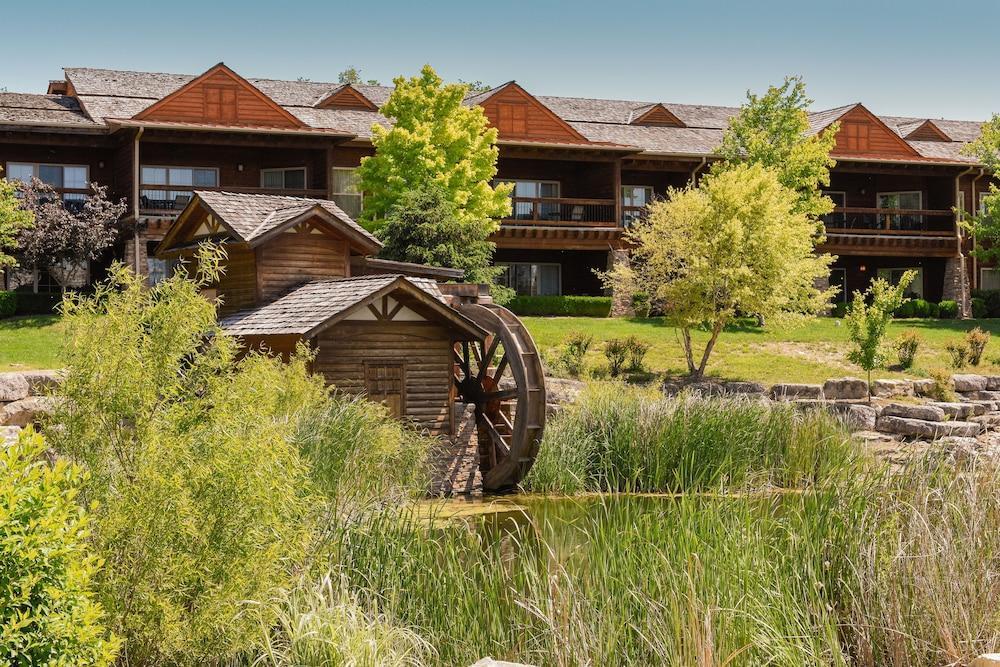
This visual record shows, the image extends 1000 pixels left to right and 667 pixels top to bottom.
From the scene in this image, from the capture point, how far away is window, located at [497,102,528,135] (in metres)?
37.5

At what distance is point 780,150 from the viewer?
1384 inches

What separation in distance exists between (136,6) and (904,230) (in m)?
29.6

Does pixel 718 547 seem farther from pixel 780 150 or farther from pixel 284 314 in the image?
pixel 780 150

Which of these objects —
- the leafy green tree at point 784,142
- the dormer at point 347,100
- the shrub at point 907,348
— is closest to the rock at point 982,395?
the shrub at point 907,348

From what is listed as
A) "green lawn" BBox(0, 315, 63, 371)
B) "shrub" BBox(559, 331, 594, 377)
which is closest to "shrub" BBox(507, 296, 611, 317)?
"shrub" BBox(559, 331, 594, 377)

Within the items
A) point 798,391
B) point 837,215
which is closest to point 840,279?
point 837,215

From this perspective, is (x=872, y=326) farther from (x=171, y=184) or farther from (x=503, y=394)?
(x=171, y=184)

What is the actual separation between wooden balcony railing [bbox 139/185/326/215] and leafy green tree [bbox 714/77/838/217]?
1272cm

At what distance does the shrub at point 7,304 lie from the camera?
29.6 m

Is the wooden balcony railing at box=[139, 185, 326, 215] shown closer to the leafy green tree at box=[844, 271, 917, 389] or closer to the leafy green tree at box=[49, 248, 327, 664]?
the leafy green tree at box=[844, 271, 917, 389]

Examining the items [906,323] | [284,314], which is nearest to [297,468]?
[284,314]

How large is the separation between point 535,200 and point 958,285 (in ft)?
53.6

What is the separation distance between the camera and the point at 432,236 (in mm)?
28562

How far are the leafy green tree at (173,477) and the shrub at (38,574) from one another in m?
1.26
